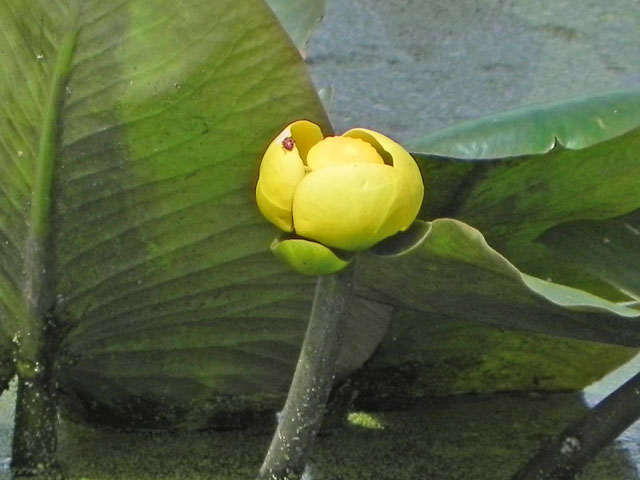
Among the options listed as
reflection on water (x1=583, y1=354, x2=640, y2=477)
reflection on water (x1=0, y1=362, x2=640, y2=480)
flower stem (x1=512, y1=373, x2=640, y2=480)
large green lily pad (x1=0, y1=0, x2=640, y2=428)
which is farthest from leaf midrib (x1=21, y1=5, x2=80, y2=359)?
reflection on water (x1=583, y1=354, x2=640, y2=477)

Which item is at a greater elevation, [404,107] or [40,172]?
A: [40,172]

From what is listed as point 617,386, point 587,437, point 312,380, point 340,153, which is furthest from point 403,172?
point 617,386

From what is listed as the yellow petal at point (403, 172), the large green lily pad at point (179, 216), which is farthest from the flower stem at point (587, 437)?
the yellow petal at point (403, 172)

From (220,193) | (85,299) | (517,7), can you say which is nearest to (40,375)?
(85,299)

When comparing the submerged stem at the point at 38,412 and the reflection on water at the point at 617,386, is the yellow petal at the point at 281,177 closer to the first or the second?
the submerged stem at the point at 38,412

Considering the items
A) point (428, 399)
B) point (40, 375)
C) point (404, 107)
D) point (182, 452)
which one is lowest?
point (404, 107)

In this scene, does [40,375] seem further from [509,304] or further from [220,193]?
[509,304]
